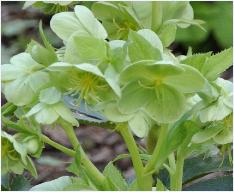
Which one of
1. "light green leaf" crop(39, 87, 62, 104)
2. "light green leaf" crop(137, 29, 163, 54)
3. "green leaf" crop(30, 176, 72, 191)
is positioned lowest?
"green leaf" crop(30, 176, 72, 191)

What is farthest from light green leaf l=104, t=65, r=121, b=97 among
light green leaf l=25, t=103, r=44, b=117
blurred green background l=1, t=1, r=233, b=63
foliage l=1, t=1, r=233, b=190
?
blurred green background l=1, t=1, r=233, b=63

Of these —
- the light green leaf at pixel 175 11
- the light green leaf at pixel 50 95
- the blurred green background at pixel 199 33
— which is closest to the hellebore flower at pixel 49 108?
the light green leaf at pixel 50 95

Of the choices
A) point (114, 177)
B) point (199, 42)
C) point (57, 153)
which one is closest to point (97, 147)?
point (57, 153)

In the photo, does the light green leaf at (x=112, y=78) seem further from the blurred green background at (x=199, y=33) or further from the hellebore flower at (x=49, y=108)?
the blurred green background at (x=199, y=33)

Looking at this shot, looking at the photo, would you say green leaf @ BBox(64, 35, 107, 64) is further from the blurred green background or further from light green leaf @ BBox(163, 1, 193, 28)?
the blurred green background

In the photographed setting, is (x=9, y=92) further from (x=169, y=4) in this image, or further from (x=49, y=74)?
(x=169, y=4)

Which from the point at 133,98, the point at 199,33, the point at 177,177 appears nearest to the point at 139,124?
the point at 133,98
